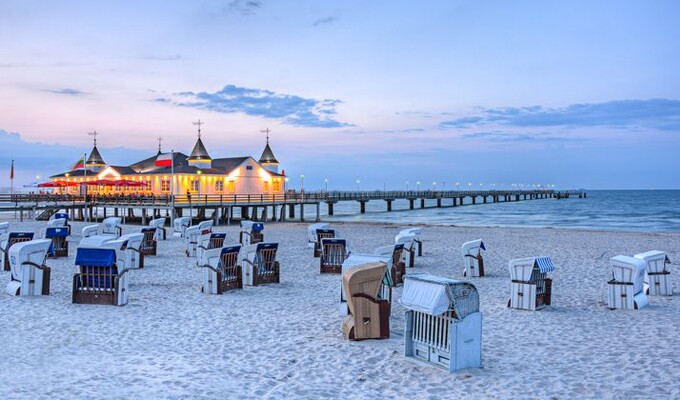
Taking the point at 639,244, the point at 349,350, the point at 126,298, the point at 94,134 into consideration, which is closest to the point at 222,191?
the point at 94,134

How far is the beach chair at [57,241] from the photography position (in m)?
16.6

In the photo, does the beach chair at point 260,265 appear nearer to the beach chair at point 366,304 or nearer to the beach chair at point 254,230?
the beach chair at point 366,304

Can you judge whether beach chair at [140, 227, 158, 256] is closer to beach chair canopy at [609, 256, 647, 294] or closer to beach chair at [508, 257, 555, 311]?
beach chair at [508, 257, 555, 311]

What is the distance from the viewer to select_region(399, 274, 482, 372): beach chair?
20.1 ft

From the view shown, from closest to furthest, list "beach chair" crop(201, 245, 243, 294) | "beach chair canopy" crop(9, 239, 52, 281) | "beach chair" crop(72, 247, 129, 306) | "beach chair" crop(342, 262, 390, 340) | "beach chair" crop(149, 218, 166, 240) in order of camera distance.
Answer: "beach chair" crop(342, 262, 390, 340) < "beach chair" crop(72, 247, 129, 306) < "beach chair canopy" crop(9, 239, 52, 281) < "beach chair" crop(201, 245, 243, 294) < "beach chair" crop(149, 218, 166, 240)

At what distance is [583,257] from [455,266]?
17.8ft

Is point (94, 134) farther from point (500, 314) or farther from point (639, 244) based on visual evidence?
point (500, 314)

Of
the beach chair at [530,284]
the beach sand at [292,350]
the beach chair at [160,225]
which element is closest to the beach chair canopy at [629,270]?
the beach sand at [292,350]

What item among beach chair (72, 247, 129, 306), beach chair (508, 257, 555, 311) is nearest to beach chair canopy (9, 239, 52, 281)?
beach chair (72, 247, 129, 306)

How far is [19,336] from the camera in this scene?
299 inches

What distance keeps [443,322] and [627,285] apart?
16.8 ft

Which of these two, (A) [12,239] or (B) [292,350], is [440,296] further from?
(A) [12,239]

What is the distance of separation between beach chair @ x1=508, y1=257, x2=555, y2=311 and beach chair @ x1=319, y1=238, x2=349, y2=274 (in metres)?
5.19

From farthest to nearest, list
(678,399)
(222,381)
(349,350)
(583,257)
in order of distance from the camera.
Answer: (583,257) < (349,350) < (222,381) < (678,399)
